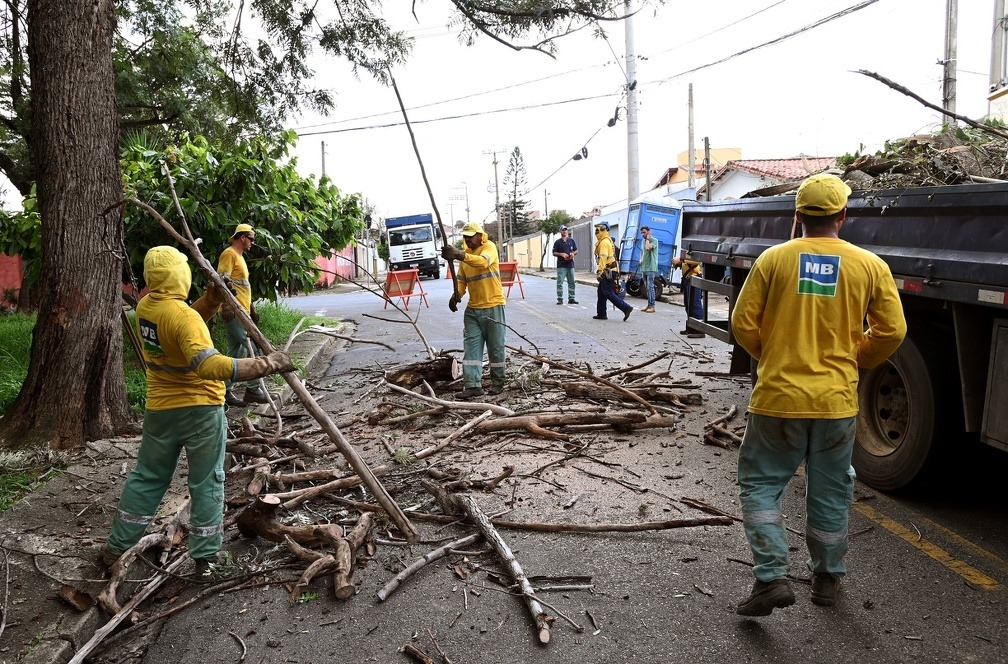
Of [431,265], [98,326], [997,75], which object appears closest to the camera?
[98,326]

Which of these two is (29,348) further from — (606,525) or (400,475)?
(606,525)

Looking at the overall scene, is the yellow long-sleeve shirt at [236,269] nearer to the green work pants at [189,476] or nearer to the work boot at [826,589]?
the green work pants at [189,476]

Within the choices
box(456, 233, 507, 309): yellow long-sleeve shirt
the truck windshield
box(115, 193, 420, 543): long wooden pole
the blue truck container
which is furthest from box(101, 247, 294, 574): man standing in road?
the truck windshield

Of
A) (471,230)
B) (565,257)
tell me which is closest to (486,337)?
(471,230)

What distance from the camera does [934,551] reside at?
3891 mm

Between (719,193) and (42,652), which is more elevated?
(719,193)

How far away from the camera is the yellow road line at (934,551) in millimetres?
3545

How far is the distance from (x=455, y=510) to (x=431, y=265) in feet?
119

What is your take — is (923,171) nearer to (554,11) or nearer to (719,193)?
(554,11)

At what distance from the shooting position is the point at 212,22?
9281mm

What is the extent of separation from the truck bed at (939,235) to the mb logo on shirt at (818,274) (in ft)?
4.00

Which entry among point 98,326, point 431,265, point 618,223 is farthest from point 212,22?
point 431,265

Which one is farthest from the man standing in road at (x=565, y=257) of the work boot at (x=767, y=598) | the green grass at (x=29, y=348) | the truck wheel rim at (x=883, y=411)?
the work boot at (x=767, y=598)

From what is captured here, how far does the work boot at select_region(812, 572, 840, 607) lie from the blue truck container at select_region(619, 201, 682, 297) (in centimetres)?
1903
